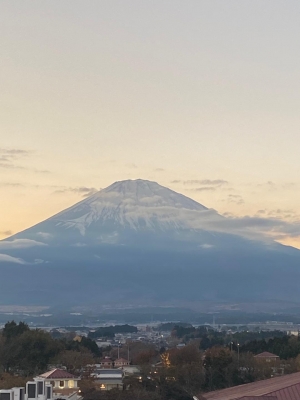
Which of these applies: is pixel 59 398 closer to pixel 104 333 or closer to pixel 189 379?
pixel 189 379

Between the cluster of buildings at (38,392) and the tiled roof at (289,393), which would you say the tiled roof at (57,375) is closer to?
the cluster of buildings at (38,392)

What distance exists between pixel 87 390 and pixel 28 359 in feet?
44.2

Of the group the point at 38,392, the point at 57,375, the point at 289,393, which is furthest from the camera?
the point at 57,375

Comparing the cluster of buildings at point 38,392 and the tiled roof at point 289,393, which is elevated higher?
the tiled roof at point 289,393

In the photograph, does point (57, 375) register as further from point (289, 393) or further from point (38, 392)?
point (289, 393)

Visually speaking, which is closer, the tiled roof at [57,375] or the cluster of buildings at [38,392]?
the cluster of buildings at [38,392]

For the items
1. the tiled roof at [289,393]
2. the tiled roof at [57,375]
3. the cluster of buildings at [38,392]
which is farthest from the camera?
the tiled roof at [57,375]

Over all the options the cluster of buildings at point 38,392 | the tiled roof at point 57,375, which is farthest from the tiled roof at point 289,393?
the tiled roof at point 57,375

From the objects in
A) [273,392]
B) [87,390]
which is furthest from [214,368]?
[273,392]

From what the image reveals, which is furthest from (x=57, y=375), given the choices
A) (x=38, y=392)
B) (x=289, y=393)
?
(x=289, y=393)

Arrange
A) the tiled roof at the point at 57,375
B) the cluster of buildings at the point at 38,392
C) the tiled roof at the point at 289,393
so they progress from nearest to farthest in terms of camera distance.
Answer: the tiled roof at the point at 289,393, the cluster of buildings at the point at 38,392, the tiled roof at the point at 57,375

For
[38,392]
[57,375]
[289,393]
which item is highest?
[289,393]

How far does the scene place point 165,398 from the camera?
44.4m

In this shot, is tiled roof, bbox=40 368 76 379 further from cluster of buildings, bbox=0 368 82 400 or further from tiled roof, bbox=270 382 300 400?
tiled roof, bbox=270 382 300 400
